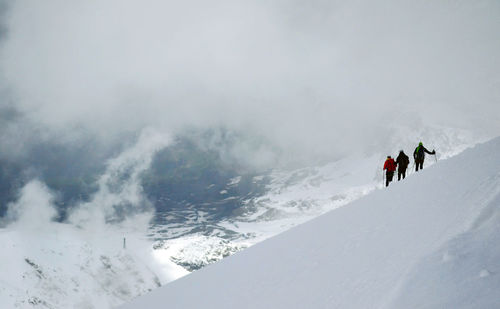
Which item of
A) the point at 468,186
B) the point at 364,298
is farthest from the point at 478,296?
the point at 468,186

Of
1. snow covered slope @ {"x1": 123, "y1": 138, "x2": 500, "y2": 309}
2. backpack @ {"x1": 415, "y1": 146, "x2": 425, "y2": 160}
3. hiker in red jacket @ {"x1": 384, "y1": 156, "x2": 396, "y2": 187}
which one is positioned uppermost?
backpack @ {"x1": 415, "y1": 146, "x2": 425, "y2": 160}

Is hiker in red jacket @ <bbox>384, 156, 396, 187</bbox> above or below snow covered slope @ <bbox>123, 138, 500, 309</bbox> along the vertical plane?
above

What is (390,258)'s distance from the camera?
19.1 feet

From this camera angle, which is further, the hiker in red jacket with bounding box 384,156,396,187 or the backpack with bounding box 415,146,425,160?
the backpack with bounding box 415,146,425,160

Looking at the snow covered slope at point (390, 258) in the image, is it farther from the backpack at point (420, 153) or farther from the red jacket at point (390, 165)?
the backpack at point (420, 153)

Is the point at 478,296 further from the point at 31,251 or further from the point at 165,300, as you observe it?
the point at 31,251

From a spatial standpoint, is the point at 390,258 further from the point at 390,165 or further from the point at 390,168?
the point at 390,165

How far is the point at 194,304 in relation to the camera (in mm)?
8805

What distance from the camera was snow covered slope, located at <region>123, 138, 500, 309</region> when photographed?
13.9 feet

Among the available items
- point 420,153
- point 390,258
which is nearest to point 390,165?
point 420,153

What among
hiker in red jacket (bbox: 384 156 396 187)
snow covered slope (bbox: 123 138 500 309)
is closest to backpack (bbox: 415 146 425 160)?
hiker in red jacket (bbox: 384 156 396 187)

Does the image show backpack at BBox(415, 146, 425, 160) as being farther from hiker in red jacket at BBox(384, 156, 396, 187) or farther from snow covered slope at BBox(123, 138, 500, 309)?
snow covered slope at BBox(123, 138, 500, 309)

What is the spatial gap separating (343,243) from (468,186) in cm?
349

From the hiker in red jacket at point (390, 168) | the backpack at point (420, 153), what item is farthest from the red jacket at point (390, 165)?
the backpack at point (420, 153)
